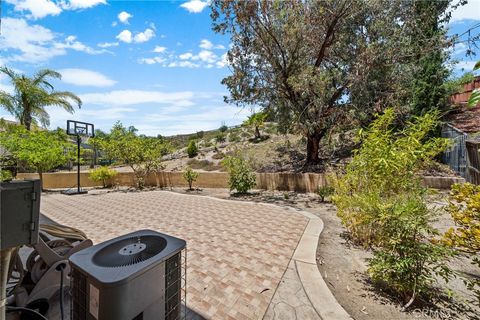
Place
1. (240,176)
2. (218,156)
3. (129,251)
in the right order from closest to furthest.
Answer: (129,251) < (240,176) < (218,156)

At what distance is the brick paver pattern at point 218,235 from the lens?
232 centimetres

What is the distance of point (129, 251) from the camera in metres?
1.42

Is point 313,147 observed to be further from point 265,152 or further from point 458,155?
point 458,155

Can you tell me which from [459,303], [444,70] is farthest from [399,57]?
[459,303]

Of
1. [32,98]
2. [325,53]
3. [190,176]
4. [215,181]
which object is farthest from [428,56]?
[32,98]

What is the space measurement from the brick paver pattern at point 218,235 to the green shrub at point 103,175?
4.35 metres

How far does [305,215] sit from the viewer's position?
208 inches

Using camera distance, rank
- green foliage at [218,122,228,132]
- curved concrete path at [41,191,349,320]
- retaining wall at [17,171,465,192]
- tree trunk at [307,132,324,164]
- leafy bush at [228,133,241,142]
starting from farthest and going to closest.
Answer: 1. green foliage at [218,122,228,132]
2. leafy bush at [228,133,241,142]
3. tree trunk at [307,132,324,164]
4. retaining wall at [17,171,465,192]
5. curved concrete path at [41,191,349,320]

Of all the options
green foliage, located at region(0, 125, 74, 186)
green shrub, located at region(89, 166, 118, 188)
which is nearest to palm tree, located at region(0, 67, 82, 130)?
green foliage, located at region(0, 125, 74, 186)

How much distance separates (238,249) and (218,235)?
2.38 ft

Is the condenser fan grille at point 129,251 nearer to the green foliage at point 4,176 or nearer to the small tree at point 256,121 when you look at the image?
the green foliage at point 4,176

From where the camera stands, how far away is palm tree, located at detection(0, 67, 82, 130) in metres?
12.9

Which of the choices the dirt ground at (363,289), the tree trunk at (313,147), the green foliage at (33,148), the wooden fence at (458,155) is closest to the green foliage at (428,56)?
the wooden fence at (458,155)

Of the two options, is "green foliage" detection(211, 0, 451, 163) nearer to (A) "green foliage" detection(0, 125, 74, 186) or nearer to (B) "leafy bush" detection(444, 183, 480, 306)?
(B) "leafy bush" detection(444, 183, 480, 306)
